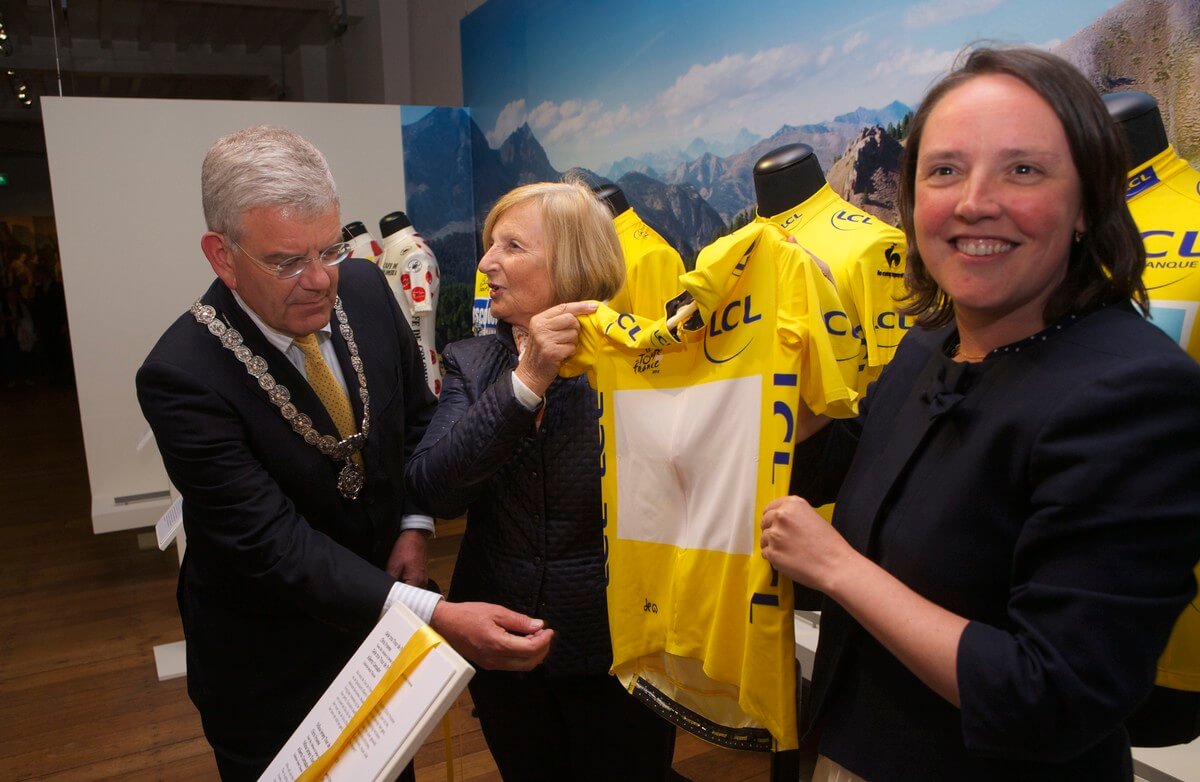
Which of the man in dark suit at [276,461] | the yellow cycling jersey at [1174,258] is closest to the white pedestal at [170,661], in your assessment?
the man in dark suit at [276,461]

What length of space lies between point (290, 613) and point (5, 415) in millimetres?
11118

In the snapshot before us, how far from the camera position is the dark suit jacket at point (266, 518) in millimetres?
1451

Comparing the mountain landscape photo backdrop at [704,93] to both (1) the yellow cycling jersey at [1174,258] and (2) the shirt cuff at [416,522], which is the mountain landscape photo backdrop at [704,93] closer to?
(1) the yellow cycling jersey at [1174,258]

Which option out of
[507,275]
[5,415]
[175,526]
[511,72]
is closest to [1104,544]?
[507,275]

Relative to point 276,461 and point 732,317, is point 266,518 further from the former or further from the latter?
point 732,317

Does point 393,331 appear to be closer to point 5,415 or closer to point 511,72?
point 511,72

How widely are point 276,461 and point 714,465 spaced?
32.2 inches

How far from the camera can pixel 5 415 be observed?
1031 cm

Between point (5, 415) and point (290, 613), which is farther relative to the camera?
point (5, 415)

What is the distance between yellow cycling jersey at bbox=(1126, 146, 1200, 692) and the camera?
1378 millimetres

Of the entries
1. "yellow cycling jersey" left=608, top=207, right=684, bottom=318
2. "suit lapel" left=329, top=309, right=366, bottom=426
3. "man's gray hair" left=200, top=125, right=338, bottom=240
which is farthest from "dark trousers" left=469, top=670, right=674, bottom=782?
"yellow cycling jersey" left=608, top=207, right=684, bottom=318

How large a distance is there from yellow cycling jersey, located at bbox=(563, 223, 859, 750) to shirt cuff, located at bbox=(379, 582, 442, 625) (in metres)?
0.32

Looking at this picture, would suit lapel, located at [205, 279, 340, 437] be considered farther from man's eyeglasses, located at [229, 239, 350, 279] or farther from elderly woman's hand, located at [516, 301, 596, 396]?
elderly woman's hand, located at [516, 301, 596, 396]

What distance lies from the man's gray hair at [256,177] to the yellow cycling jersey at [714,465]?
551 millimetres
